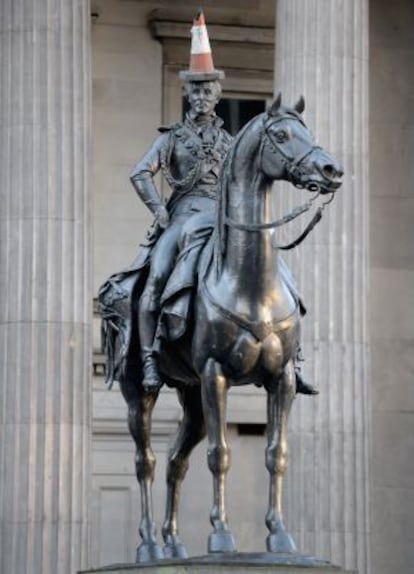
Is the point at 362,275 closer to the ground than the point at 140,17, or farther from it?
closer to the ground

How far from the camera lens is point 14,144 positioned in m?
42.7

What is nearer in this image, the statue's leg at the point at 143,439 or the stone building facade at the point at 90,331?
the statue's leg at the point at 143,439

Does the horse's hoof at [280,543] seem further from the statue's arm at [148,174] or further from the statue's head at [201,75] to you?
the statue's head at [201,75]

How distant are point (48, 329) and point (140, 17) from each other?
366 inches

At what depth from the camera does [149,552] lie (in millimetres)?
27766

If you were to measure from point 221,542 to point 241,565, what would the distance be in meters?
0.87

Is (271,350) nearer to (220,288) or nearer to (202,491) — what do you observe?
(220,288)

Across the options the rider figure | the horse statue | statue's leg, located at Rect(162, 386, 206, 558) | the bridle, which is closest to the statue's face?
the rider figure

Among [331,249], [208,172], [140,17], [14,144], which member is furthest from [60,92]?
[208,172]

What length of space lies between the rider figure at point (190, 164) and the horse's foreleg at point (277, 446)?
82 centimetres

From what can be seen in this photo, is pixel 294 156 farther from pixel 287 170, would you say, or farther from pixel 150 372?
pixel 150 372

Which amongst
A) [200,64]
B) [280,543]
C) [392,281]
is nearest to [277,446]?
[280,543]

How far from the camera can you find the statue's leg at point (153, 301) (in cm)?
2727

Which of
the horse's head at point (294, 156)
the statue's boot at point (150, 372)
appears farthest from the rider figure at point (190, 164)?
the horse's head at point (294, 156)
